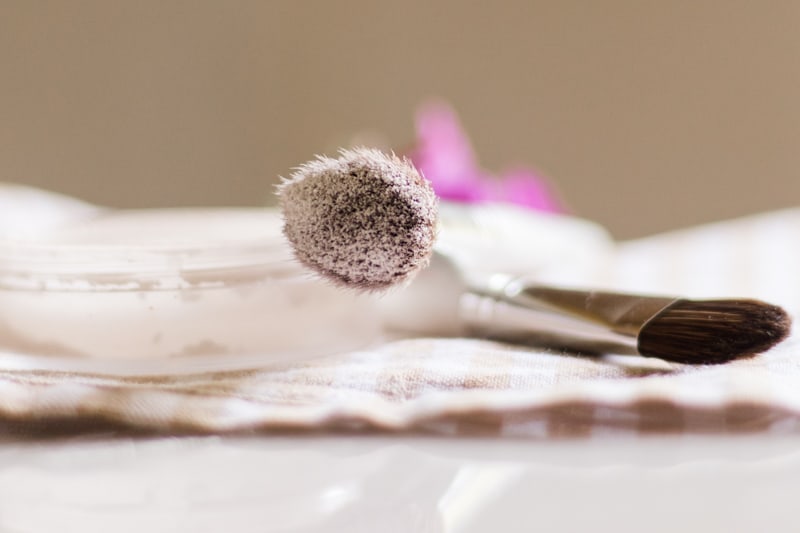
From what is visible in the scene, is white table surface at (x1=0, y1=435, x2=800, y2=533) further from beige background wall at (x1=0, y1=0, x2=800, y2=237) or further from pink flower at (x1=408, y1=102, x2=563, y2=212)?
beige background wall at (x1=0, y1=0, x2=800, y2=237)

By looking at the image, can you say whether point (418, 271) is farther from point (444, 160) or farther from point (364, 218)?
point (444, 160)

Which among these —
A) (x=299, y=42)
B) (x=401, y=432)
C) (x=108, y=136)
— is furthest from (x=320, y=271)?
(x=299, y=42)

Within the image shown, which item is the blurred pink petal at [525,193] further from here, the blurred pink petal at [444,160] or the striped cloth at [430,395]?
the striped cloth at [430,395]

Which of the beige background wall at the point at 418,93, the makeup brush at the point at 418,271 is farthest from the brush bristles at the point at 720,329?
the beige background wall at the point at 418,93

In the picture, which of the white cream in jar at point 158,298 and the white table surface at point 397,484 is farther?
the white cream in jar at point 158,298

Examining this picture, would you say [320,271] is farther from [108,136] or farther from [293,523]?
[108,136]

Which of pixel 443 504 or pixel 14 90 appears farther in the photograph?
pixel 14 90

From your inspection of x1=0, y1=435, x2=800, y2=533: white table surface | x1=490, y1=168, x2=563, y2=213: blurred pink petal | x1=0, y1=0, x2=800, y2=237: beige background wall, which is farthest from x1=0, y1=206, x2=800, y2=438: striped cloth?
x1=0, y1=0, x2=800, y2=237: beige background wall
